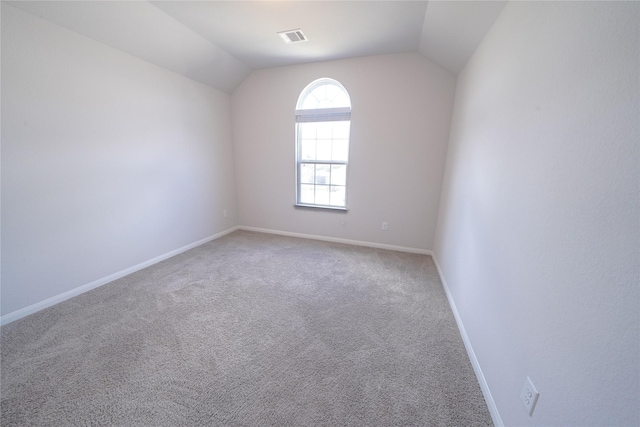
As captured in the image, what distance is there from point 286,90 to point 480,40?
2.45 metres

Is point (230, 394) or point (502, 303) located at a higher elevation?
point (502, 303)

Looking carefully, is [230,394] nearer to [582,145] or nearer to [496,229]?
[496,229]

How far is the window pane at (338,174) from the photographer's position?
135 inches

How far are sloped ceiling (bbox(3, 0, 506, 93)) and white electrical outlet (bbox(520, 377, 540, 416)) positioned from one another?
2200mm

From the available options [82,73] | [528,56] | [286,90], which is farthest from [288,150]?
[528,56]

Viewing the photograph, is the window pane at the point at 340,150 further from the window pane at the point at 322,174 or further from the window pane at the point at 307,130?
the window pane at the point at 307,130

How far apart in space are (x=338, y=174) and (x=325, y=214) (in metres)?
0.68

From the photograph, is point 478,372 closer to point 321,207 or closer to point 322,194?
point 321,207

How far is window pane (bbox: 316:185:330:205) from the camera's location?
11.9 ft

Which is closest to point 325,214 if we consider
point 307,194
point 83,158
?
point 307,194

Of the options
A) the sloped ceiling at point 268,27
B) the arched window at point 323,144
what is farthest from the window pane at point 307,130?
the sloped ceiling at point 268,27

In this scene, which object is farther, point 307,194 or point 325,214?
point 307,194

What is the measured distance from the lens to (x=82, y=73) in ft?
6.66

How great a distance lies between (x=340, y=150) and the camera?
341 cm
